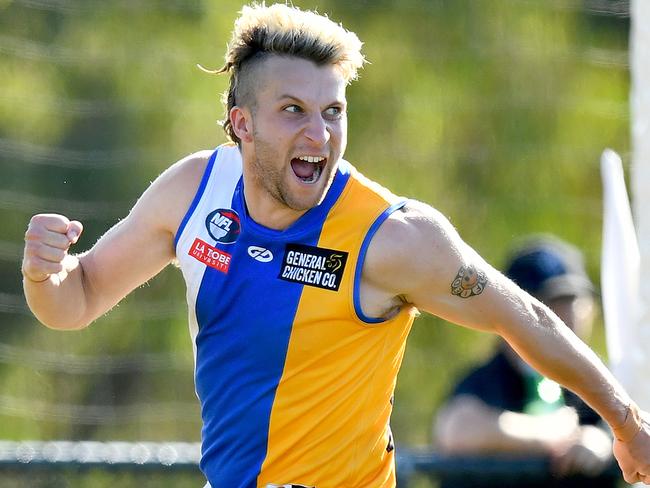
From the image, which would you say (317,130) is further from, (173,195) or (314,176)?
(173,195)

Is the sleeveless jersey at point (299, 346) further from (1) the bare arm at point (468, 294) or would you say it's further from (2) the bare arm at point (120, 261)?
(2) the bare arm at point (120, 261)

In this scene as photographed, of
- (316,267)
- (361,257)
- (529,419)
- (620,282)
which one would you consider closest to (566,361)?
(361,257)

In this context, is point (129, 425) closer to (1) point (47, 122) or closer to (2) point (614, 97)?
(1) point (47, 122)

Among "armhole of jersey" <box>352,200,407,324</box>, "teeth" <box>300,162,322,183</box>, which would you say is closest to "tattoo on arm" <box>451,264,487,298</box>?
"armhole of jersey" <box>352,200,407,324</box>

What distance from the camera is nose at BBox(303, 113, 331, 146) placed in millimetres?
3480

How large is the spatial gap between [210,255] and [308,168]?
380 mm

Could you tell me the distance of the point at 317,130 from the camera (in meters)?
3.49

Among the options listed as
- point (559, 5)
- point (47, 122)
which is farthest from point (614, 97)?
point (47, 122)

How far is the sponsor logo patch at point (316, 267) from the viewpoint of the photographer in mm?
3500

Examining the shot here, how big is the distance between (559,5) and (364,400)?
463cm

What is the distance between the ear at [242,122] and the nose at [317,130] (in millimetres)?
235

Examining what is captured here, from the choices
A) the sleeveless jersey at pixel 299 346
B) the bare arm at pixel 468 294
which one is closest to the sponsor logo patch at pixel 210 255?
the sleeveless jersey at pixel 299 346

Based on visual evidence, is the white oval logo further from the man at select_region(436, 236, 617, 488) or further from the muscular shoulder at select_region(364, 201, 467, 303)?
the man at select_region(436, 236, 617, 488)

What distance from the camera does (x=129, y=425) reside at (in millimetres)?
9164
